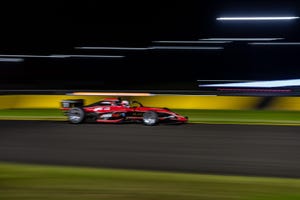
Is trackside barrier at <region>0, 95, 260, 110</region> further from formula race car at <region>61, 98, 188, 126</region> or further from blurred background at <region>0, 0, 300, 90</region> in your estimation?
blurred background at <region>0, 0, 300, 90</region>

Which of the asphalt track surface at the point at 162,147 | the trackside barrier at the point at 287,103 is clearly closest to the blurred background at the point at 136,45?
the trackside barrier at the point at 287,103

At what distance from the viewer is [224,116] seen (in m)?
19.9

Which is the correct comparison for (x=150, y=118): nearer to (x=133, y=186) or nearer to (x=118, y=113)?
(x=118, y=113)

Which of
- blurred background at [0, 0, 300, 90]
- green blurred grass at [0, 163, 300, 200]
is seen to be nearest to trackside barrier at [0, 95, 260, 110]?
blurred background at [0, 0, 300, 90]

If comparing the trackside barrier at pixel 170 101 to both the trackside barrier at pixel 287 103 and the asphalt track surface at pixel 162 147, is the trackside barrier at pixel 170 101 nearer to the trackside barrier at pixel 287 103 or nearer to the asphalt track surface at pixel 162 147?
the trackside barrier at pixel 287 103

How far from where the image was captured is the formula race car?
16.9 m

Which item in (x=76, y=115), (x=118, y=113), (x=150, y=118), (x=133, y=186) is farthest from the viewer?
(x=76, y=115)

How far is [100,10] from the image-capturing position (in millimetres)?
39312

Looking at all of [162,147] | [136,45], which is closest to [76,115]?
[162,147]

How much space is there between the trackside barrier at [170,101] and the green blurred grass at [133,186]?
14580 millimetres

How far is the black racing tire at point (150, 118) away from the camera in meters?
16.8

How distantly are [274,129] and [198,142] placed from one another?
12.4ft

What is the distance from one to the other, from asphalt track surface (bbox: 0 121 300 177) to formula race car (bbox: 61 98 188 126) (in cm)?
35

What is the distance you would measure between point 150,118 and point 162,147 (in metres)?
5.35
